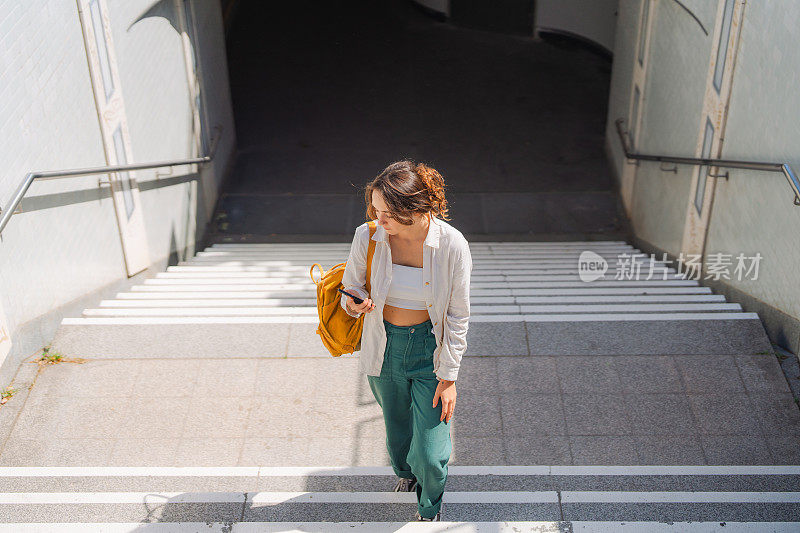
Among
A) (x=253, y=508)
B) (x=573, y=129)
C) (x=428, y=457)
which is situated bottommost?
(x=573, y=129)

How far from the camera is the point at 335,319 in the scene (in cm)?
284

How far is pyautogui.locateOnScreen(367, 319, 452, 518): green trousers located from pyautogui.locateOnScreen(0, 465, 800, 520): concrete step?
317 mm

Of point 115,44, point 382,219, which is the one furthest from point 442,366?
point 115,44

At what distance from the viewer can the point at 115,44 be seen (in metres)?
5.56

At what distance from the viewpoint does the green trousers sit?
271 cm

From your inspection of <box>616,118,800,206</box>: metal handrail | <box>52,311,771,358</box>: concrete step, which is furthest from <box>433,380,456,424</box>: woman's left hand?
<box>616,118,800,206</box>: metal handrail

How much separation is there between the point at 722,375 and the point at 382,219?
2549 millimetres

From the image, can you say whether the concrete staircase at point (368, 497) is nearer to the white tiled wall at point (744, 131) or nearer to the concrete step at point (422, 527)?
the concrete step at point (422, 527)

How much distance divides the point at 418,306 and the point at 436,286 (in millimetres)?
123

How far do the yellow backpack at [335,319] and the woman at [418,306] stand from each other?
90 mm

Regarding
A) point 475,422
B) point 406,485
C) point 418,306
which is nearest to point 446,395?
point 418,306

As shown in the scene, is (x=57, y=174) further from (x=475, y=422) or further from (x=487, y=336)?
(x=475, y=422)

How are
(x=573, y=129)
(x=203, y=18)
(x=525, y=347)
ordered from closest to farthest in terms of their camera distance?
1. (x=525, y=347)
2. (x=203, y=18)
3. (x=573, y=129)

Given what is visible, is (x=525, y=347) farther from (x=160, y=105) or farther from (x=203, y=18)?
(x=203, y=18)
